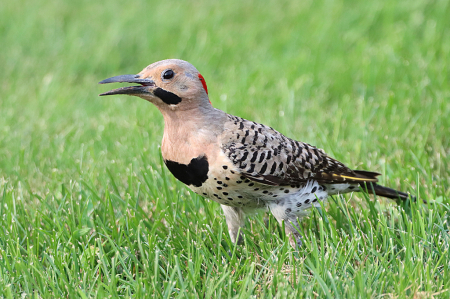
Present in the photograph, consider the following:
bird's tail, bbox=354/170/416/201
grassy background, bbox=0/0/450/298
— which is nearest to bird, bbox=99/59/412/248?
grassy background, bbox=0/0/450/298

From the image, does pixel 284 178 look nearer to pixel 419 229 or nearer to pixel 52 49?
pixel 419 229

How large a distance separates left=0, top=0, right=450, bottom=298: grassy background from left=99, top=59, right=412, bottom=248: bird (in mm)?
238

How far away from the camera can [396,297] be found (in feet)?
9.96

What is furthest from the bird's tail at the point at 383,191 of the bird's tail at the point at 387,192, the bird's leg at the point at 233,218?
the bird's leg at the point at 233,218

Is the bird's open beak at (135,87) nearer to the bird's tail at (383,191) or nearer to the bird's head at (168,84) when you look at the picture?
the bird's head at (168,84)

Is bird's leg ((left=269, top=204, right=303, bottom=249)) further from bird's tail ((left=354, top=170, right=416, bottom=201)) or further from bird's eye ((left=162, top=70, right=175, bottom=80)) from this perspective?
bird's eye ((left=162, top=70, right=175, bottom=80))

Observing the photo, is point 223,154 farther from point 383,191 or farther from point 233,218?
point 383,191

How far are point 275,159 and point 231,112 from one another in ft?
9.68

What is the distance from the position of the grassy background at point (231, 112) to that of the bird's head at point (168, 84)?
95cm

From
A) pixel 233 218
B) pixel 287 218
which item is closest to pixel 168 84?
pixel 233 218

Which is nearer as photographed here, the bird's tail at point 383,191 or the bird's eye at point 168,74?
the bird's eye at point 168,74

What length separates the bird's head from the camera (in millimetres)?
3615

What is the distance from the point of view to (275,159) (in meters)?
3.85

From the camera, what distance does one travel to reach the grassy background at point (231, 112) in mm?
3410
